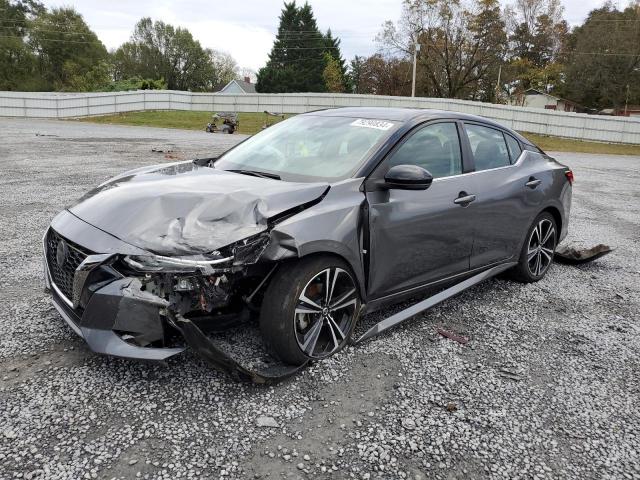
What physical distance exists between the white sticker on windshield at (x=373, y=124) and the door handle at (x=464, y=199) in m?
0.77

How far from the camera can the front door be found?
11.1 ft

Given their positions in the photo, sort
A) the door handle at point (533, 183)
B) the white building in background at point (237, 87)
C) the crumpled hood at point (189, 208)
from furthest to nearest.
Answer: the white building in background at point (237, 87)
the door handle at point (533, 183)
the crumpled hood at point (189, 208)

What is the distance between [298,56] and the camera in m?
62.2

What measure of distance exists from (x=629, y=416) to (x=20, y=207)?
23.8ft

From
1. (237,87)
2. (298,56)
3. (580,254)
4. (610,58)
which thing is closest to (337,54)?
(298,56)

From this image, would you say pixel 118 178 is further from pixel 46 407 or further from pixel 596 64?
pixel 596 64

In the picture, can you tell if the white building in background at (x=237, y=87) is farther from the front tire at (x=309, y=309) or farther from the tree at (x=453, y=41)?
the front tire at (x=309, y=309)

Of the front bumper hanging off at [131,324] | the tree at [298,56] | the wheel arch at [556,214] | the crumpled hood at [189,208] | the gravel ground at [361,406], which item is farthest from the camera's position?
the tree at [298,56]

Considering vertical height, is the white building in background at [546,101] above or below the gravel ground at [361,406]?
above

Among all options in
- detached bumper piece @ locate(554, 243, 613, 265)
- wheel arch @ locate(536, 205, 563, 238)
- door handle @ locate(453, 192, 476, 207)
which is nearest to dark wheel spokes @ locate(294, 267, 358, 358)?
door handle @ locate(453, 192, 476, 207)

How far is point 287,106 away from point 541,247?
93.8 ft

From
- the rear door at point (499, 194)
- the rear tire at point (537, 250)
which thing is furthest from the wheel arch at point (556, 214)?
the rear door at point (499, 194)

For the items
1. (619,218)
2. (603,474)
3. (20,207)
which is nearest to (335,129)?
(603,474)

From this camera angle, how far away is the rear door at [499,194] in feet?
13.7
